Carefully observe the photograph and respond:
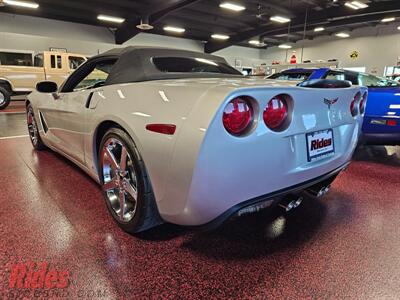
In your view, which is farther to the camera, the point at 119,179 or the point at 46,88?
the point at 46,88

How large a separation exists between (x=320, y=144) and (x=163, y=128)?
88 centimetres

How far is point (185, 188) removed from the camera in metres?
1.21

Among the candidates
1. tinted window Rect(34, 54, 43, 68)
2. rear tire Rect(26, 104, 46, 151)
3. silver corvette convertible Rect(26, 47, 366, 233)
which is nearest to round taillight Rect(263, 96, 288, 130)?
silver corvette convertible Rect(26, 47, 366, 233)

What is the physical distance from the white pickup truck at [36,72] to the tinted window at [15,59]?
52 centimetres

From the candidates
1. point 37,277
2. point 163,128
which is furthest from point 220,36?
point 37,277

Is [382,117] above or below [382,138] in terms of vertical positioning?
above

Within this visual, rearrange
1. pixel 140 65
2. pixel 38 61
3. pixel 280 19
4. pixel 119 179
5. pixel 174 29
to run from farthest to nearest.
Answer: pixel 174 29 → pixel 280 19 → pixel 38 61 → pixel 140 65 → pixel 119 179

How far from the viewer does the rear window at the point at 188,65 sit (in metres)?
2.11

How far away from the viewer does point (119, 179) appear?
68.7 inches

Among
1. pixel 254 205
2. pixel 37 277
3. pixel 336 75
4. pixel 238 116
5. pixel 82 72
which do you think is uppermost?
pixel 336 75

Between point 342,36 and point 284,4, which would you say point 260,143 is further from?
point 342,36

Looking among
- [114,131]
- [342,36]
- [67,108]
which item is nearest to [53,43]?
[67,108]

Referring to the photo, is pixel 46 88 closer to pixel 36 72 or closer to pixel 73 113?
pixel 73 113

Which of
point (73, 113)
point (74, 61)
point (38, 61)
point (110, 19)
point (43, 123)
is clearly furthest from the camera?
point (110, 19)
